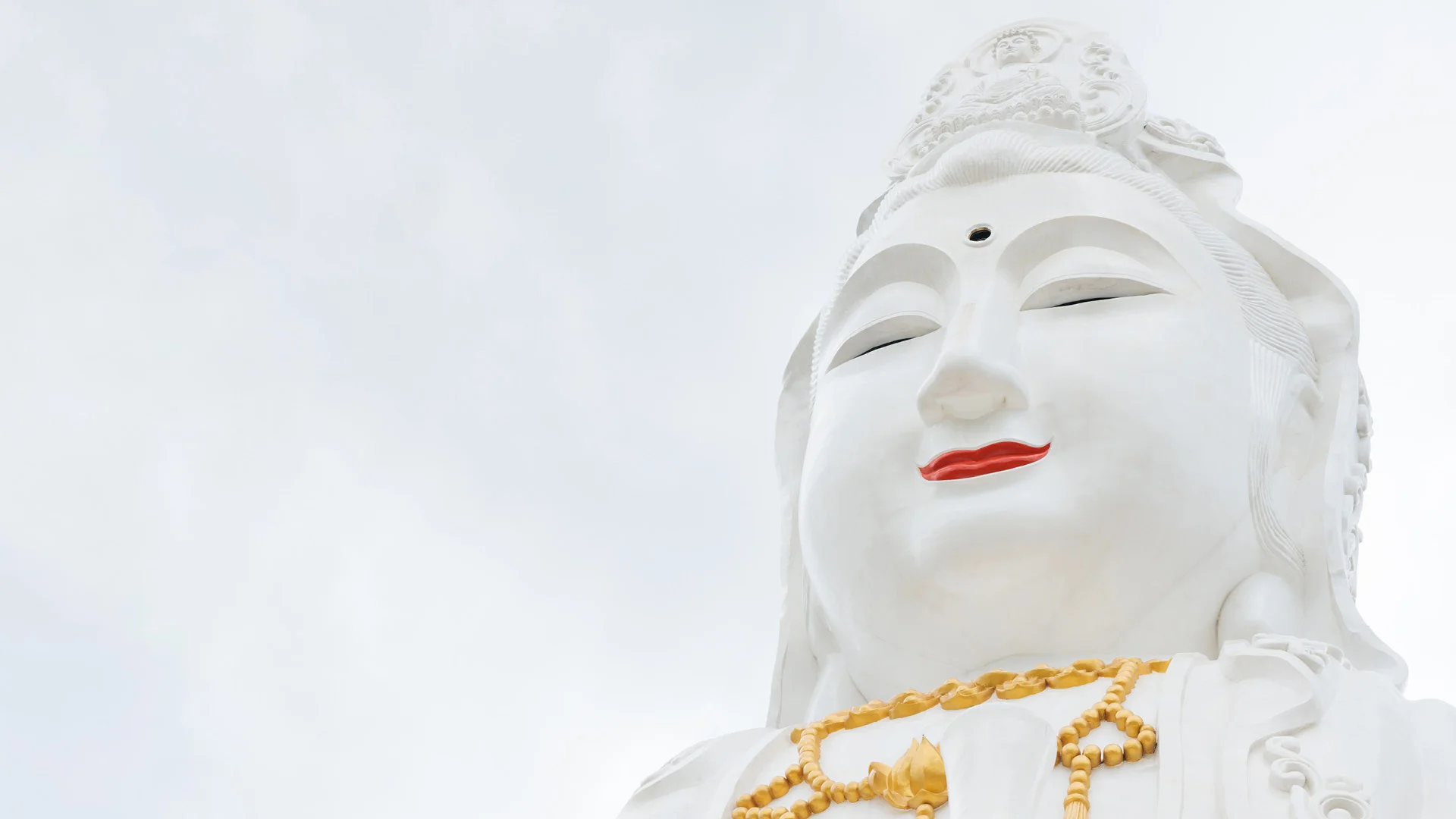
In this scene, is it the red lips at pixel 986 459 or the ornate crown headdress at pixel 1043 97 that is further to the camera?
the ornate crown headdress at pixel 1043 97

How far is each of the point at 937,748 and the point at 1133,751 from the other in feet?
1.58

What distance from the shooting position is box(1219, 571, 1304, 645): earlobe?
16.3 ft

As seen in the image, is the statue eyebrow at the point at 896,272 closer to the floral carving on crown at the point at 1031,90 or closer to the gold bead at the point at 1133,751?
the floral carving on crown at the point at 1031,90

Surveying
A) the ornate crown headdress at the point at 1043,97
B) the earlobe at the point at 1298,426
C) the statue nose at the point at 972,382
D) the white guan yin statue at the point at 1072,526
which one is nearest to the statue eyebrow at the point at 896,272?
the white guan yin statue at the point at 1072,526

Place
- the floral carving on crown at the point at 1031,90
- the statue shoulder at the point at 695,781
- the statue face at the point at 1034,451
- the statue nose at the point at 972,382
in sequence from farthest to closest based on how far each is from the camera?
the floral carving on crown at the point at 1031,90
the statue nose at the point at 972,382
the statue face at the point at 1034,451
the statue shoulder at the point at 695,781

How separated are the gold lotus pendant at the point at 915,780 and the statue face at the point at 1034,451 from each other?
66 centimetres

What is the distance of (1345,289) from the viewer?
589 centimetres

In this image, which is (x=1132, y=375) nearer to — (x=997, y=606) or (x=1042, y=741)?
(x=997, y=606)

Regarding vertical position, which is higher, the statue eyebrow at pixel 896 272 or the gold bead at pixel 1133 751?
the statue eyebrow at pixel 896 272

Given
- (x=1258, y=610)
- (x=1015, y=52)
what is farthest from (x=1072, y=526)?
(x=1015, y=52)

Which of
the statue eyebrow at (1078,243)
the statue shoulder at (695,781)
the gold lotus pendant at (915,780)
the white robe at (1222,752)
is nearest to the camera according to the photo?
the white robe at (1222,752)

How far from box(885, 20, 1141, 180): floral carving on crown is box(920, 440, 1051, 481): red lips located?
5.17ft

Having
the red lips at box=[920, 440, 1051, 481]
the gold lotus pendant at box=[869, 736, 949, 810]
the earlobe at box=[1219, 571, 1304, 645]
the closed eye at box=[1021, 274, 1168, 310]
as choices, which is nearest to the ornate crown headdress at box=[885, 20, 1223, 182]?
the closed eye at box=[1021, 274, 1168, 310]

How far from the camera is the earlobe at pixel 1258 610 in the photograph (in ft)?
16.3
